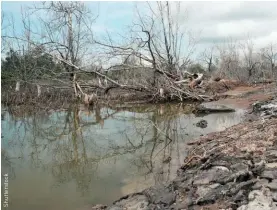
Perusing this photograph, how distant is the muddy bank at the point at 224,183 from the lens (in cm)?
391

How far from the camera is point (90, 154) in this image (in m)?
7.64

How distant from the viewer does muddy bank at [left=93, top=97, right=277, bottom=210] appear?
3.91 m

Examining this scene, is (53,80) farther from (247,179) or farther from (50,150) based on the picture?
(247,179)

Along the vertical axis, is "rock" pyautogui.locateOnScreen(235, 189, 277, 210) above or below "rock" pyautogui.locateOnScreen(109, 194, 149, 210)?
above

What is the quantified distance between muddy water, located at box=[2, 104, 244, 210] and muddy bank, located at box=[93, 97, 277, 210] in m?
0.59

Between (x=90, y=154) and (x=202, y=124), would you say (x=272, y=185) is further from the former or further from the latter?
(x=202, y=124)

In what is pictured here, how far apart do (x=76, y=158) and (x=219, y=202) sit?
399cm

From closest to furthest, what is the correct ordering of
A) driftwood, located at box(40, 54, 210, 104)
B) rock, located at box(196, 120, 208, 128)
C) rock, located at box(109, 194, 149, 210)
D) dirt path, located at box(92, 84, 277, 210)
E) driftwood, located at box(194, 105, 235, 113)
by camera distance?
dirt path, located at box(92, 84, 277, 210) → rock, located at box(109, 194, 149, 210) → rock, located at box(196, 120, 208, 128) → driftwood, located at box(194, 105, 235, 113) → driftwood, located at box(40, 54, 210, 104)

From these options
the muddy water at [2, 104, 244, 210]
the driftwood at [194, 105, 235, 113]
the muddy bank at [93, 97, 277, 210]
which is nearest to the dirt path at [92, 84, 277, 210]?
the muddy bank at [93, 97, 277, 210]

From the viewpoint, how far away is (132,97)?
16766 mm

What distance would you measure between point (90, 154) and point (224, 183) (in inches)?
148

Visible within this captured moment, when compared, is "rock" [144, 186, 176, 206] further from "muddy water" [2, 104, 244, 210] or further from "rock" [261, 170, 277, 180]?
"rock" [261, 170, 277, 180]

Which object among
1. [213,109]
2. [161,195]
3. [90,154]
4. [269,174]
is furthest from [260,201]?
[213,109]

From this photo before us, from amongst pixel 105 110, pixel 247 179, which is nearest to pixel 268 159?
pixel 247 179
